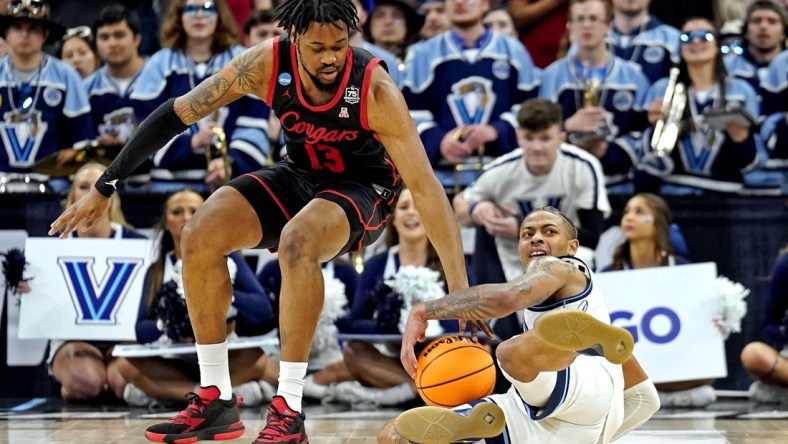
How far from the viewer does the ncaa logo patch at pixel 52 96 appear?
8867mm

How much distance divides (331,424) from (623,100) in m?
3.70

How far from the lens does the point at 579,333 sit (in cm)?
439

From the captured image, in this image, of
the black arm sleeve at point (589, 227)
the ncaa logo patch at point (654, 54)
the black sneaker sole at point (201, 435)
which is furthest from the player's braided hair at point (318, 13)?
the ncaa logo patch at point (654, 54)

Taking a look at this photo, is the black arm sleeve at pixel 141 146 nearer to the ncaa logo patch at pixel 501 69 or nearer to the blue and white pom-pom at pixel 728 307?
the blue and white pom-pom at pixel 728 307

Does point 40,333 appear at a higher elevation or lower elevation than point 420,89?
lower

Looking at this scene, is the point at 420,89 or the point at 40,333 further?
the point at 420,89

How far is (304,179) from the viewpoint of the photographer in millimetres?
5137

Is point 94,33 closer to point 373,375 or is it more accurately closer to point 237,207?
point 373,375

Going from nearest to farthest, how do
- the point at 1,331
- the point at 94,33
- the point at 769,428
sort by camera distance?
the point at 769,428
the point at 1,331
the point at 94,33

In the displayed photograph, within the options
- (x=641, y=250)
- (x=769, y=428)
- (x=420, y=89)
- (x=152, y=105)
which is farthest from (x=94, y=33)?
(x=769, y=428)

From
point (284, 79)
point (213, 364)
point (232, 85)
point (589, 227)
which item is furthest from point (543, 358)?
point (589, 227)

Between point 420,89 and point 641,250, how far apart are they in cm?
223

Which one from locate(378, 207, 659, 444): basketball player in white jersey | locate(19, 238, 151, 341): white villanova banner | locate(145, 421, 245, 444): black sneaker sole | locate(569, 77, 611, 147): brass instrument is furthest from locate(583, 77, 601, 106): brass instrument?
locate(145, 421, 245, 444): black sneaker sole

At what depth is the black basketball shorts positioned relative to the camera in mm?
4879
